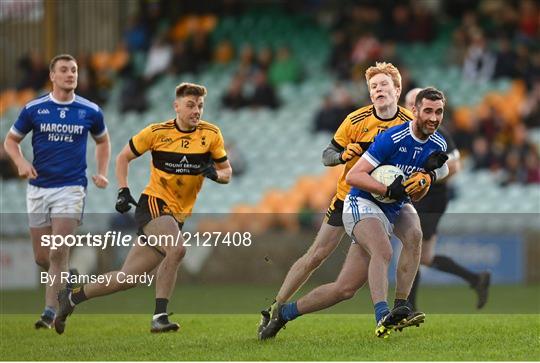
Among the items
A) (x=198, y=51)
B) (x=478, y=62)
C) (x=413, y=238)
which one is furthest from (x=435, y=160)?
(x=198, y=51)

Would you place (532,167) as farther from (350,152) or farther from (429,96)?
(429,96)

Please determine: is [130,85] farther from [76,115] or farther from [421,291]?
[76,115]

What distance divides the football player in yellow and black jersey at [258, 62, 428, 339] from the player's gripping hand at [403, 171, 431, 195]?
418 millimetres

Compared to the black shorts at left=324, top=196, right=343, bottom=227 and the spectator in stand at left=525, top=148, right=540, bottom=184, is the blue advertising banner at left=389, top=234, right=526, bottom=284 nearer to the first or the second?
the spectator in stand at left=525, top=148, right=540, bottom=184

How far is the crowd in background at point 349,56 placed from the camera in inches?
870

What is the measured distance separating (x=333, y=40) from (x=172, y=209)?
14814mm

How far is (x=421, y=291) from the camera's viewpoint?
17516 millimetres

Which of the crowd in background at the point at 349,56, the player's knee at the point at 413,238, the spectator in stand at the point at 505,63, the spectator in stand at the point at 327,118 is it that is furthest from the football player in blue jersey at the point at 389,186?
the spectator in stand at the point at 505,63

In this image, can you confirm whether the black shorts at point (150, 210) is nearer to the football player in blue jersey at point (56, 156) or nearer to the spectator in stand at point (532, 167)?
the football player in blue jersey at point (56, 156)

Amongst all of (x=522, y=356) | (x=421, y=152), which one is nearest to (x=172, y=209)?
(x=421, y=152)

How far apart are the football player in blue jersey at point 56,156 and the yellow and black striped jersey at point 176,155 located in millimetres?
660

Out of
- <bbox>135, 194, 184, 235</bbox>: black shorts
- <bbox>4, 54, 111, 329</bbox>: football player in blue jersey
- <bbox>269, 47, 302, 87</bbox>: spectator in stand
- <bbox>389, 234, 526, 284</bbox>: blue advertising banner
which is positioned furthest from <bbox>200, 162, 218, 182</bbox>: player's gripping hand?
<bbox>269, 47, 302, 87</bbox>: spectator in stand

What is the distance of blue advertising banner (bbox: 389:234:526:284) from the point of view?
18.2 m

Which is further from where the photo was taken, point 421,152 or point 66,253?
point 66,253
